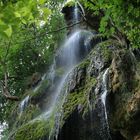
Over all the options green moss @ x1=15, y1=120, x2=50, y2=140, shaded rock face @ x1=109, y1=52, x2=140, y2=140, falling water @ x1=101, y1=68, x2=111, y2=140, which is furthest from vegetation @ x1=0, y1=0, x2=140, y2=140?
falling water @ x1=101, y1=68, x2=111, y2=140

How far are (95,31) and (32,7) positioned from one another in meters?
16.4

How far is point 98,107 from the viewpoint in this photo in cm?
1016

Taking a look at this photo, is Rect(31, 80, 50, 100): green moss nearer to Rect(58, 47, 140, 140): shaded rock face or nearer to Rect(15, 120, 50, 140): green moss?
Rect(15, 120, 50, 140): green moss

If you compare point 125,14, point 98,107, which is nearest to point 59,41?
point 98,107

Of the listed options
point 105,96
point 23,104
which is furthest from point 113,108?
point 23,104

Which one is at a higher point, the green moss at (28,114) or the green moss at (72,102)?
the green moss at (72,102)

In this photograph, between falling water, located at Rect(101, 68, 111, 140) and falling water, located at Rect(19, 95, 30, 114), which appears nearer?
falling water, located at Rect(101, 68, 111, 140)

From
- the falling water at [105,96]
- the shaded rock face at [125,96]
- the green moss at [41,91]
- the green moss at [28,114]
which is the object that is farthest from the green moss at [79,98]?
the green moss at [41,91]

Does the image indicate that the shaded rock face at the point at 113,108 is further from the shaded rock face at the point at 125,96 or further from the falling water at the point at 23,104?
the falling water at the point at 23,104

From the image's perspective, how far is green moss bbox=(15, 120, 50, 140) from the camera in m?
11.3

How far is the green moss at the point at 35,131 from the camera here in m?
11.3

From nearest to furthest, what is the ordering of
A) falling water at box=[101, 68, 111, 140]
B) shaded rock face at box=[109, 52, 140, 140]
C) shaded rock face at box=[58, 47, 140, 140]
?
shaded rock face at box=[109, 52, 140, 140]
shaded rock face at box=[58, 47, 140, 140]
falling water at box=[101, 68, 111, 140]

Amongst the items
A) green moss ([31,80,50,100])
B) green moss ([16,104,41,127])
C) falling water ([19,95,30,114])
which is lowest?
green moss ([16,104,41,127])

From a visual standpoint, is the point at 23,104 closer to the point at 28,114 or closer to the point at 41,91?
the point at 41,91
